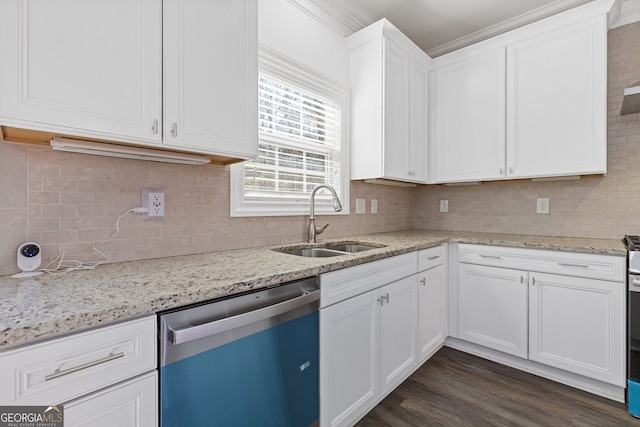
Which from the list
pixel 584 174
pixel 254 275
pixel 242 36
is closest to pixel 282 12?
pixel 242 36

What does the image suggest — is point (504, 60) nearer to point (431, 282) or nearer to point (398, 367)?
point (431, 282)

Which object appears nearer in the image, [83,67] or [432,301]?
[83,67]

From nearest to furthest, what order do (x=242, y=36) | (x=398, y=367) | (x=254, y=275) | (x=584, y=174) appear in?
1. (x=254, y=275)
2. (x=242, y=36)
3. (x=398, y=367)
4. (x=584, y=174)

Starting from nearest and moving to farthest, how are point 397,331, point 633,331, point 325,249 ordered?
point 633,331 < point 397,331 < point 325,249

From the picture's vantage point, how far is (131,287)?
0.98 meters

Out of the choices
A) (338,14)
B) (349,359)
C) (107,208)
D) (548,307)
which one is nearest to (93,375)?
(107,208)

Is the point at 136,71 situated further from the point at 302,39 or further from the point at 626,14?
the point at 626,14

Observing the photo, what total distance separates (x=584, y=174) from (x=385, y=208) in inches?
58.7

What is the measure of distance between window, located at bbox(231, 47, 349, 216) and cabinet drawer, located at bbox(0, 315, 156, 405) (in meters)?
1.01

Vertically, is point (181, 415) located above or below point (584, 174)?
below

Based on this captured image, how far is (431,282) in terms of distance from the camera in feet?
7.51

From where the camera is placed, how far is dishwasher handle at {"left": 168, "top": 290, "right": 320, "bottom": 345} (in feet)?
2.94

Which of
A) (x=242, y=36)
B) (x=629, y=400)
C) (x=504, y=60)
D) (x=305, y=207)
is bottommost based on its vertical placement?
(x=629, y=400)

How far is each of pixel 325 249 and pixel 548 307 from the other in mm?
1556
